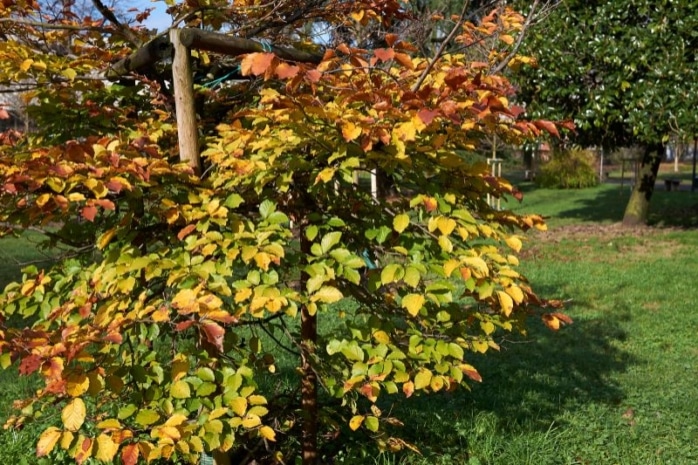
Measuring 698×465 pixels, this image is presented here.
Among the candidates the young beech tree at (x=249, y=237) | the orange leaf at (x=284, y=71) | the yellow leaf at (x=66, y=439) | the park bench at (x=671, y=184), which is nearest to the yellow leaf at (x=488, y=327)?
the young beech tree at (x=249, y=237)

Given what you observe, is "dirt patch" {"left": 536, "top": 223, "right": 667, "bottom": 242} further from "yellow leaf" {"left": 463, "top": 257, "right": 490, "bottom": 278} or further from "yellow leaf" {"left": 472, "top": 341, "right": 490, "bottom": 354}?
"yellow leaf" {"left": 463, "top": 257, "right": 490, "bottom": 278}

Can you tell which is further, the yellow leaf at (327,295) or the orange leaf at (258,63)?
the yellow leaf at (327,295)

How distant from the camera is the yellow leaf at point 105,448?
5.73 feet

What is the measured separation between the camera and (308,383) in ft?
8.95

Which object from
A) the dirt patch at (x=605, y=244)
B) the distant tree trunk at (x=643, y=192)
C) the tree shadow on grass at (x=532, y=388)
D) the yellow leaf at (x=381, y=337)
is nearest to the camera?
the yellow leaf at (x=381, y=337)

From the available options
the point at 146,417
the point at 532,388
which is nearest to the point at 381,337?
the point at 146,417

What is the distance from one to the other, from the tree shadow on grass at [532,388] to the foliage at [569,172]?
20.5 m

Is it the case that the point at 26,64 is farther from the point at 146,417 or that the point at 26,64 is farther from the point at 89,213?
the point at 146,417

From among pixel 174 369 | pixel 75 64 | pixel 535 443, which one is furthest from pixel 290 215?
pixel 535 443

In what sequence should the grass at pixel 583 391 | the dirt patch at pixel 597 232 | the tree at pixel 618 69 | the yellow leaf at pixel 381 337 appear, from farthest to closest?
1. the dirt patch at pixel 597 232
2. the tree at pixel 618 69
3. the grass at pixel 583 391
4. the yellow leaf at pixel 381 337

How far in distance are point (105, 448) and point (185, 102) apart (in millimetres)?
1218

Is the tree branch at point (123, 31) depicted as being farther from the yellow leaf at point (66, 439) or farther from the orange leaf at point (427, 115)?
the yellow leaf at point (66, 439)

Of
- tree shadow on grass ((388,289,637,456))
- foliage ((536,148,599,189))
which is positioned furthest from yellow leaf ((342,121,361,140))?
foliage ((536,148,599,189))

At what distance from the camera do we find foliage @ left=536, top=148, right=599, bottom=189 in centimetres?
2569
